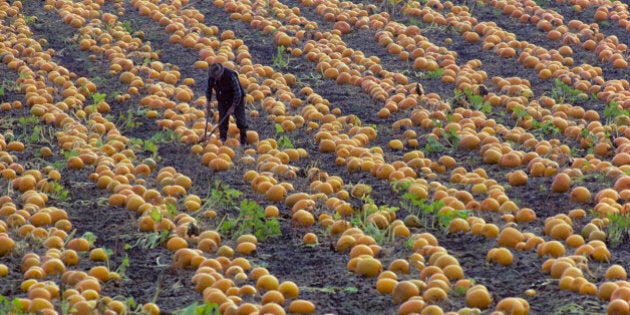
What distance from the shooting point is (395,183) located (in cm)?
875

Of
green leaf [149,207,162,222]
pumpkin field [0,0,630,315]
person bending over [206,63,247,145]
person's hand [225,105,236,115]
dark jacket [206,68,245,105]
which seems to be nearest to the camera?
pumpkin field [0,0,630,315]

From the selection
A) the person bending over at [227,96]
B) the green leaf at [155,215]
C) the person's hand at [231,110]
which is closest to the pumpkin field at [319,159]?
the green leaf at [155,215]

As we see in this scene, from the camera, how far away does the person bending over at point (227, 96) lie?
32.6ft

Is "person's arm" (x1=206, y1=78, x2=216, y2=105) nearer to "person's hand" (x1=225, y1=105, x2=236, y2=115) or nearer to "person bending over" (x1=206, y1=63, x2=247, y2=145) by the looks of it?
"person bending over" (x1=206, y1=63, x2=247, y2=145)

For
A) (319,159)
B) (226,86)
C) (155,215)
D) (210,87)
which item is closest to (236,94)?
(226,86)

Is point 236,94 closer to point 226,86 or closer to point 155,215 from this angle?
point 226,86

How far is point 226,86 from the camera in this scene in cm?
1016

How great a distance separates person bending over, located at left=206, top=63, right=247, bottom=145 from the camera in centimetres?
995

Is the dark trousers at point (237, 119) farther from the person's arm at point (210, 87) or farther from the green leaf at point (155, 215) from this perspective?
the green leaf at point (155, 215)

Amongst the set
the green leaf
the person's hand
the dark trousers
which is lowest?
Result: the dark trousers

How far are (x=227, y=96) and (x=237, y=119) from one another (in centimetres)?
33

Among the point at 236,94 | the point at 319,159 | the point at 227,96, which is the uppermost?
the point at 236,94

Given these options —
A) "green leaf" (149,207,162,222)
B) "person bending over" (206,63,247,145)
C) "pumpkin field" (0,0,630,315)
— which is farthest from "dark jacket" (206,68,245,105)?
"green leaf" (149,207,162,222)

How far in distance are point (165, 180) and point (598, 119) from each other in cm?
482
